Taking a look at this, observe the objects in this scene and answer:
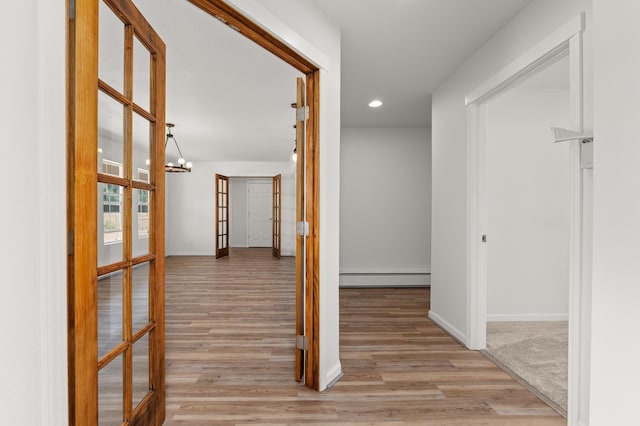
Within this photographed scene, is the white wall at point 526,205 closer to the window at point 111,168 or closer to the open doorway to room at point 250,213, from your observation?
the window at point 111,168

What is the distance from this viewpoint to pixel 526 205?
12.5 feet

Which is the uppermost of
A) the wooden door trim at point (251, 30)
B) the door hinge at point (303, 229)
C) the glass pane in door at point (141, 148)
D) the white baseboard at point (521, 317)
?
the wooden door trim at point (251, 30)

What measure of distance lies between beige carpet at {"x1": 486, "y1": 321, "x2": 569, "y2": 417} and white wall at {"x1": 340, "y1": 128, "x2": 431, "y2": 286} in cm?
204

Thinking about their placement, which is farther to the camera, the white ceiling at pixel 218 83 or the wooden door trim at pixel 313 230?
the white ceiling at pixel 218 83

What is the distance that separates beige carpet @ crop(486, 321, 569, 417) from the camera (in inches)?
91.7

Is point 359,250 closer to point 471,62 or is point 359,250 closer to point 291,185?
point 471,62

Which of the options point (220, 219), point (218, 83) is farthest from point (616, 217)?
point (220, 219)

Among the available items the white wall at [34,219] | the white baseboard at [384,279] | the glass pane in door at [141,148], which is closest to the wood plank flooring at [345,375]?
the white baseboard at [384,279]

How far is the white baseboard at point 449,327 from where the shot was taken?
3152mm

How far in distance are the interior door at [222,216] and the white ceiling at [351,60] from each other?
364 cm

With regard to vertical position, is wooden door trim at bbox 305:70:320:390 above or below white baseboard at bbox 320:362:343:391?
above

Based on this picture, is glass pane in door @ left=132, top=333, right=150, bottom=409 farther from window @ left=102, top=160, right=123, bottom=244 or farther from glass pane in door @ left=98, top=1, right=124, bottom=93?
glass pane in door @ left=98, top=1, right=124, bottom=93

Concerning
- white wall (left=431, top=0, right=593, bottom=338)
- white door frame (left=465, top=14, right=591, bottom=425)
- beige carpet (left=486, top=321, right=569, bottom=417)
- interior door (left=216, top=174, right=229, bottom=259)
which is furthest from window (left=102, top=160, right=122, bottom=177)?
interior door (left=216, top=174, right=229, bottom=259)

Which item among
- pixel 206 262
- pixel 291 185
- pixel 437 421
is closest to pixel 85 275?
pixel 437 421
